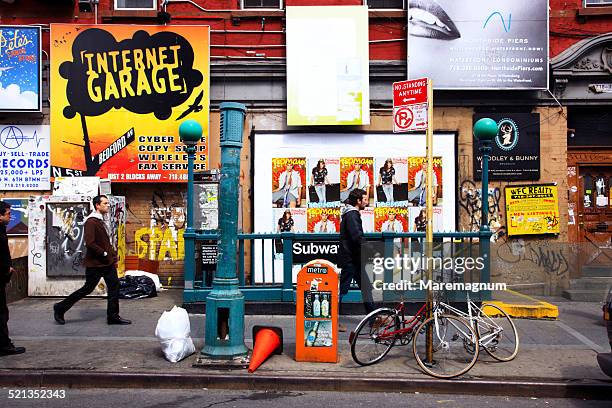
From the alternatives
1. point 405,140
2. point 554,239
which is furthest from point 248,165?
point 554,239

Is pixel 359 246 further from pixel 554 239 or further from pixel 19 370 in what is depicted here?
pixel 554 239

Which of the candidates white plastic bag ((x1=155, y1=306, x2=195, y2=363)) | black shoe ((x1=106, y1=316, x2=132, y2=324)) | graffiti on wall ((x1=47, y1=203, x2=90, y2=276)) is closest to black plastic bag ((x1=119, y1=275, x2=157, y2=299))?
graffiti on wall ((x1=47, y1=203, x2=90, y2=276))

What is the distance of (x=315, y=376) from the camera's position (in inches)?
265

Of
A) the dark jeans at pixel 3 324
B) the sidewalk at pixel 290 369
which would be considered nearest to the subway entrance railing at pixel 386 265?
the sidewalk at pixel 290 369

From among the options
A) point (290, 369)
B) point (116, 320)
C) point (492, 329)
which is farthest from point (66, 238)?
point (492, 329)

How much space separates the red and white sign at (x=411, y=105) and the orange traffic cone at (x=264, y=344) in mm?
2926

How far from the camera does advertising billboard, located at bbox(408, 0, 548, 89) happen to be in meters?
12.8

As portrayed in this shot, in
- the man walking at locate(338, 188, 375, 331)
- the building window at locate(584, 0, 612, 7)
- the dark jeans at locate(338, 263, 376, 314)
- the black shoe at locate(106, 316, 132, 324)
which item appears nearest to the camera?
the dark jeans at locate(338, 263, 376, 314)

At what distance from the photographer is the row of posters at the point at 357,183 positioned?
12.9 metres

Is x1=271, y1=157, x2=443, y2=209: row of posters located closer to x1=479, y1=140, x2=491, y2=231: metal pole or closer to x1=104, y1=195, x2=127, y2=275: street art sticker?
x1=104, y1=195, x2=127, y2=275: street art sticker

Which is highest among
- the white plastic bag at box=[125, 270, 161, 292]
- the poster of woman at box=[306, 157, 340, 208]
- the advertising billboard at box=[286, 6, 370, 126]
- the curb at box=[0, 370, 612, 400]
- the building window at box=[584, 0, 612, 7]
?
the building window at box=[584, 0, 612, 7]

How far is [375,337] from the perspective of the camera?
23.6ft

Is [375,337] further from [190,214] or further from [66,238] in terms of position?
[66,238]

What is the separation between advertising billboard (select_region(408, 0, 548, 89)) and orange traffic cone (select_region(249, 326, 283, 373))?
24.2ft
